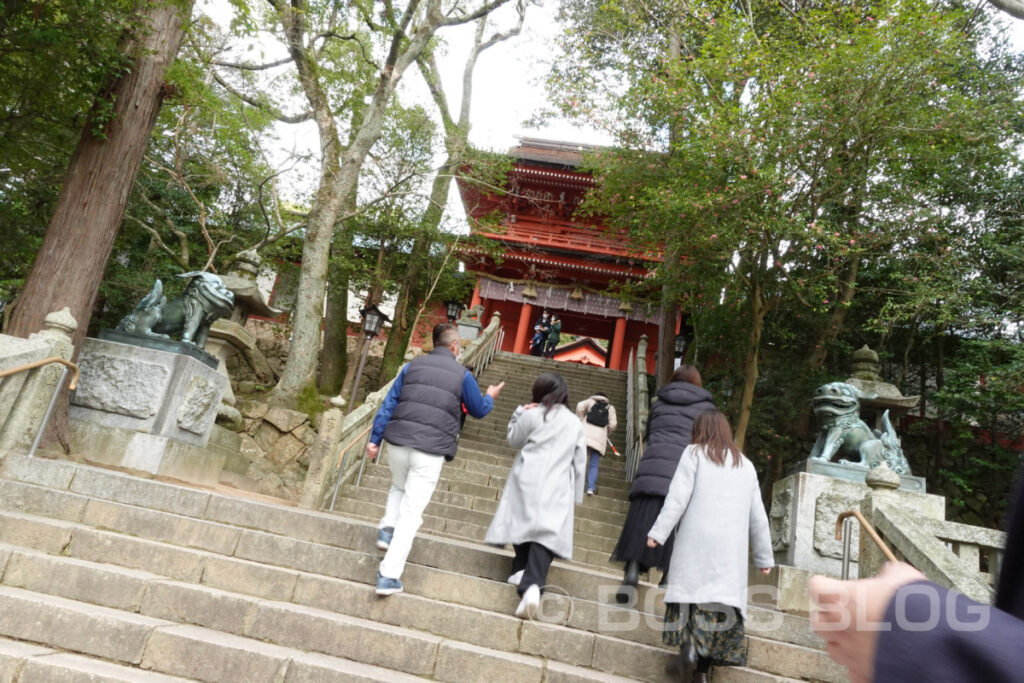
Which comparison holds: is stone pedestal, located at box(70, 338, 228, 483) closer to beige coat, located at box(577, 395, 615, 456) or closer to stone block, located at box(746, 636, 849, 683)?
beige coat, located at box(577, 395, 615, 456)

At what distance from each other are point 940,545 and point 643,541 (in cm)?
175

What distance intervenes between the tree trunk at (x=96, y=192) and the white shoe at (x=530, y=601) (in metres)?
4.93

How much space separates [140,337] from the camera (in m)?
6.59

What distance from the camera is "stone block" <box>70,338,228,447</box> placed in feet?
21.2

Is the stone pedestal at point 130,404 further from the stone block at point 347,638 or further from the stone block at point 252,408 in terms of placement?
the stone block at point 252,408

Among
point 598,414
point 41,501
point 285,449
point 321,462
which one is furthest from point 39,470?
point 285,449

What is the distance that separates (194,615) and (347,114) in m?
14.0

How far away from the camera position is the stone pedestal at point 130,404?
6418mm

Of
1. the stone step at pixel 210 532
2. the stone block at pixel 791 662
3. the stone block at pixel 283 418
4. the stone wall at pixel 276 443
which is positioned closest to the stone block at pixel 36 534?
the stone step at pixel 210 532

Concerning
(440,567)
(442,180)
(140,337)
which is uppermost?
(442,180)

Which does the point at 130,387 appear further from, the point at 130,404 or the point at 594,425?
the point at 594,425

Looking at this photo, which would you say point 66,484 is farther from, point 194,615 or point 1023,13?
point 1023,13

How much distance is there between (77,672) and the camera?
297 centimetres

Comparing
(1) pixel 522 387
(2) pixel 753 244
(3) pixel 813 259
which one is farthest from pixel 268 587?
(3) pixel 813 259
